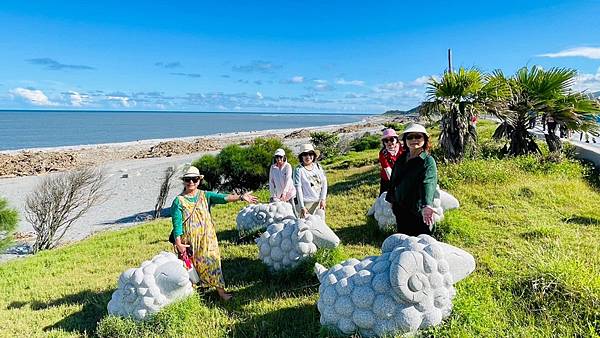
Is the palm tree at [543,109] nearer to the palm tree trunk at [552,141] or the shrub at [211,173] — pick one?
the palm tree trunk at [552,141]

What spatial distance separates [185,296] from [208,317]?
1.00ft

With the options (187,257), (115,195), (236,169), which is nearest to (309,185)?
(187,257)

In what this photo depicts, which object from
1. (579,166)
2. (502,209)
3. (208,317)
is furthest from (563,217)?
(208,317)

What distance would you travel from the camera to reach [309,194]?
6648 mm

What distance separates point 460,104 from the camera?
10.6 metres

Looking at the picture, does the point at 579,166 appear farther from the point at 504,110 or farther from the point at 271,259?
the point at 271,259

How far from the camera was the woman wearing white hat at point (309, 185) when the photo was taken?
21.5 feet

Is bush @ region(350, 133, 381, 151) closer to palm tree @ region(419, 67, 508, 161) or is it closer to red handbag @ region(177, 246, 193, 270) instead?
palm tree @ region(419, 67, 508, 161)

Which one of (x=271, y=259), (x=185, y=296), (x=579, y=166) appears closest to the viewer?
(x=185, y=296)

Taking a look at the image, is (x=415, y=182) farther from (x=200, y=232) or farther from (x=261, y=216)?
(x=261, y=216)

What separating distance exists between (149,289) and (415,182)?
273 cm

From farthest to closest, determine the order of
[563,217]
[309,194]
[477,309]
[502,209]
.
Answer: [502,209] < [563,217] < [309,194] < [477,309]

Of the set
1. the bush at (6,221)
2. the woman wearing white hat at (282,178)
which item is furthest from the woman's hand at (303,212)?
the bush at (6,221)

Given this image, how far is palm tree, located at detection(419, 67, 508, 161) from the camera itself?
1045 centimetres
